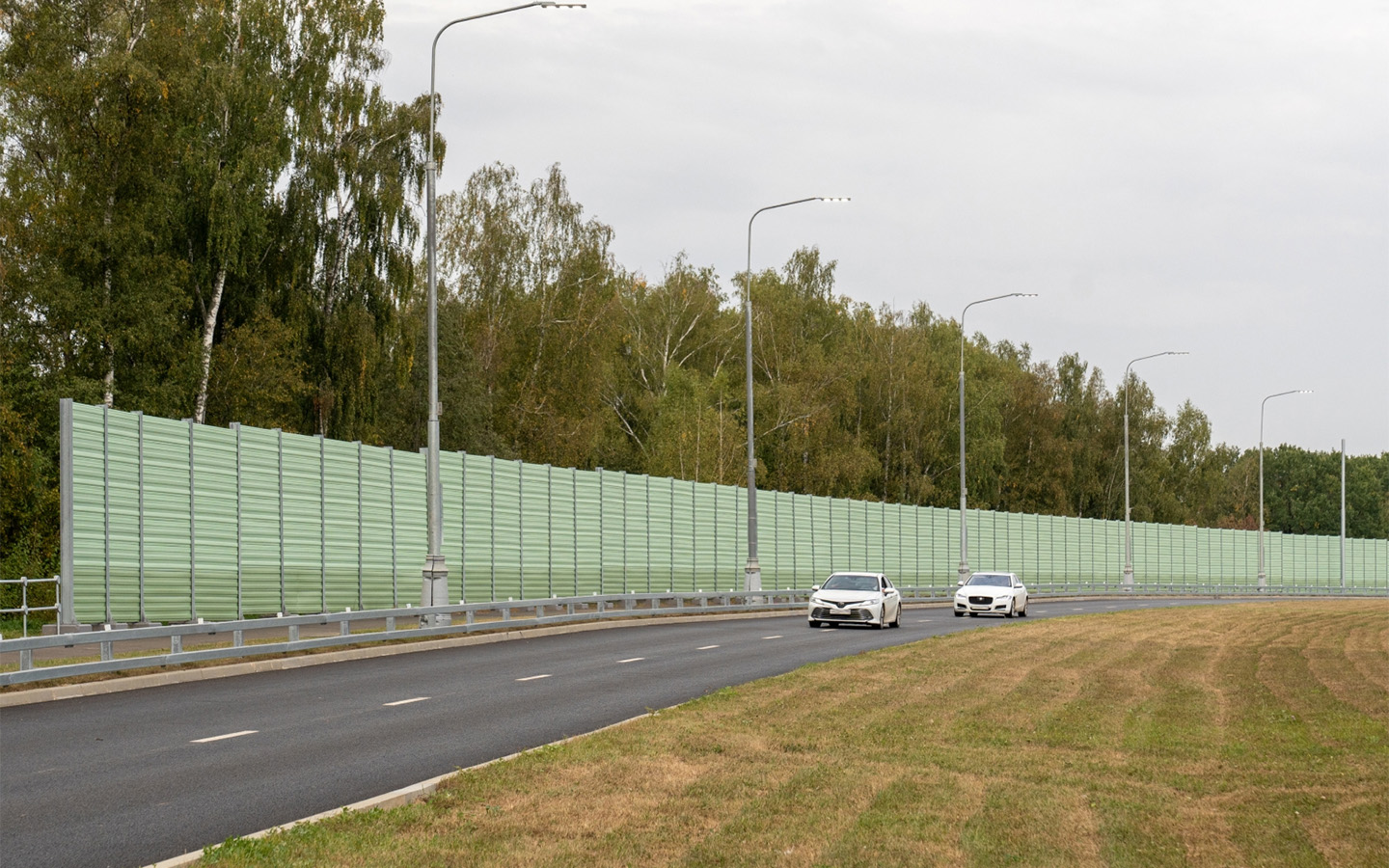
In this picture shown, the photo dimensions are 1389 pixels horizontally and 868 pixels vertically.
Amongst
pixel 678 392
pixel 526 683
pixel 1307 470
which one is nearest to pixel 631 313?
pixel 678 392

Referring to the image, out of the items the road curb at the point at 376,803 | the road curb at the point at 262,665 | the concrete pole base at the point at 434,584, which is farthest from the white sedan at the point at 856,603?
the road curb at the point at 376,803

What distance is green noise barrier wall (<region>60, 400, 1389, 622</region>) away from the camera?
24891 mm

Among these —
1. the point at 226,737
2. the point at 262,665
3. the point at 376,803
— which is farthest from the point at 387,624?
the point at 376,803

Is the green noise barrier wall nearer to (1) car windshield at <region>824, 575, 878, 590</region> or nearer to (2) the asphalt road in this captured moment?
(2) the asphalt road

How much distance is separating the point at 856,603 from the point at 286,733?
77.0 ft

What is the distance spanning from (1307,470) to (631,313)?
105154mm

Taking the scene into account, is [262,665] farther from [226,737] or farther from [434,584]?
[226,737]

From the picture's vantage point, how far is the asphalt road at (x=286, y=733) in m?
10.6

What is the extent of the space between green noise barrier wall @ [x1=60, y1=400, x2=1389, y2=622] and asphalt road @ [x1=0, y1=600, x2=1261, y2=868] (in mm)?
3271

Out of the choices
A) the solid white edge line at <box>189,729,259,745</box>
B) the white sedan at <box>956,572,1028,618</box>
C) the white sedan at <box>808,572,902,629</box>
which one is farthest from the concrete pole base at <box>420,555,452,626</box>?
the white sedan at <box>956,572,1028,618</box>

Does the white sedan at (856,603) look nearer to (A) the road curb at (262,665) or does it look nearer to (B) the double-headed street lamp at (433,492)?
(A) the road curb at (262,665)

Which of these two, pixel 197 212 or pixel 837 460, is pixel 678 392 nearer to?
pixel 837 460

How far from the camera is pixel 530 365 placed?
73.7 meters

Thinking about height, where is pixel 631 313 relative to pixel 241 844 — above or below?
above
